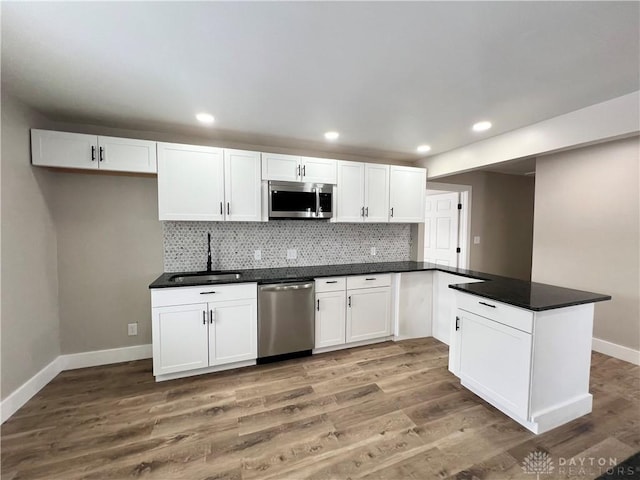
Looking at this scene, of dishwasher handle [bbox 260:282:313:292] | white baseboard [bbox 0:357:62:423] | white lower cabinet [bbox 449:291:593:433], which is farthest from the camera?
dishwasher handle [bbox 260:282:313:292]

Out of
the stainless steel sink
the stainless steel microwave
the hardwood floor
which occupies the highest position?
the stainless steel microwave

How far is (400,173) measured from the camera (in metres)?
3.74

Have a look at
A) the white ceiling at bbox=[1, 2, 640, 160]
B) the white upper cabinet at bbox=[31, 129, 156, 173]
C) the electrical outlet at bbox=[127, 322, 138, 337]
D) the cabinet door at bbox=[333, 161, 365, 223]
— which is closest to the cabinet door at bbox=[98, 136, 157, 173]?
the white upper cabinet at bbox=[31, 129, 156, 173]

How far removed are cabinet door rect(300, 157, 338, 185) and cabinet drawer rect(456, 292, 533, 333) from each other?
1.91m

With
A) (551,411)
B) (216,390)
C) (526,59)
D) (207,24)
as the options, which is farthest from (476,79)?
(216,390)

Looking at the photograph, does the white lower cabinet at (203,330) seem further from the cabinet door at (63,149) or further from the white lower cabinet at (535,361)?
the white lower cabinet at (535,361)

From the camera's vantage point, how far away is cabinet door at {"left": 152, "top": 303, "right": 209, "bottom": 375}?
251cm

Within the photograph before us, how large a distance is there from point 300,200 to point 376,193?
108 cm

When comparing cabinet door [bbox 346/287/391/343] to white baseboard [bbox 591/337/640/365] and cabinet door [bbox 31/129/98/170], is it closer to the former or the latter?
white baseboard [bbox 591/337/640/365]

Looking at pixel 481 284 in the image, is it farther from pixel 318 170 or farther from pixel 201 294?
pixel 201 294

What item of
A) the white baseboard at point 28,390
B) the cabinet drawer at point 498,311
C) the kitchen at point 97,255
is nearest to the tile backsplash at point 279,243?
the kitchen at point 97,255

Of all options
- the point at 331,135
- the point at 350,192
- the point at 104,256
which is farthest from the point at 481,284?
the point at 104,256

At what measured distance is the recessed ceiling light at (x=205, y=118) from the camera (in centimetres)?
251

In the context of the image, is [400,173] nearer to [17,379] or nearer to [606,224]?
[606,224]
